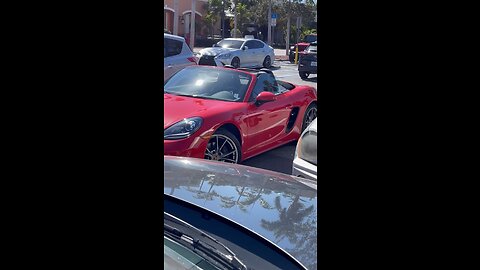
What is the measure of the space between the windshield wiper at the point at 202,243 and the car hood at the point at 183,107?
9.92ft

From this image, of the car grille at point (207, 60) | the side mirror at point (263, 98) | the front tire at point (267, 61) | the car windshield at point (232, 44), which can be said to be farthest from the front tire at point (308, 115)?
the front tire at point (267, 61)

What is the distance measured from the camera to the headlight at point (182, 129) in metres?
4.93

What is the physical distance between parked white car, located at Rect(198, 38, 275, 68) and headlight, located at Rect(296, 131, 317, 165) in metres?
13.5

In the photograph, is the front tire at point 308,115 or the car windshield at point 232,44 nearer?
the front tire at point 308,115

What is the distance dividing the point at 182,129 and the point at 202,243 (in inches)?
125

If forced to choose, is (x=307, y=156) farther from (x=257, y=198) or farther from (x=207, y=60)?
(x=207, y=60)

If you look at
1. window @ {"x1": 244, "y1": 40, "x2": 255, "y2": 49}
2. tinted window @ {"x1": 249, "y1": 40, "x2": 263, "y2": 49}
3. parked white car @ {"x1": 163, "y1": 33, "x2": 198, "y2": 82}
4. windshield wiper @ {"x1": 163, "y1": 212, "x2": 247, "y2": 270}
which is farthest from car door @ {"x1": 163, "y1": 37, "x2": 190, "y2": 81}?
tinted window @ {"x1": 249, "y1": 40, "x2": 263, "y2": 49}

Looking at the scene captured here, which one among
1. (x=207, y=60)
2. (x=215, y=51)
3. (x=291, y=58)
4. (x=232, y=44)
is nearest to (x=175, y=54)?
(x=207, y=60)

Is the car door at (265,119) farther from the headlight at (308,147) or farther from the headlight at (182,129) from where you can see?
the headlight at (308,147)
